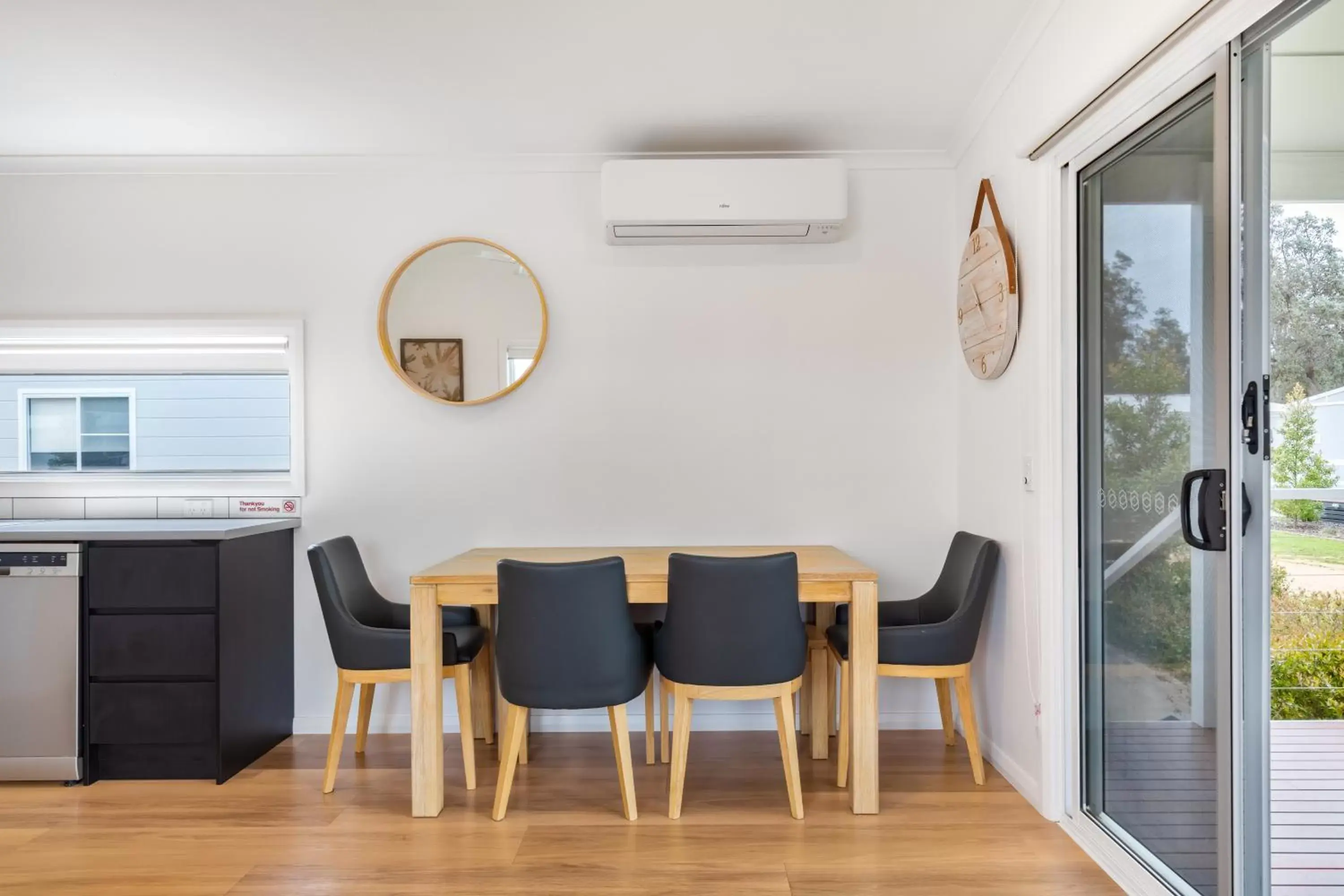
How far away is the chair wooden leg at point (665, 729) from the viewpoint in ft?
8.87

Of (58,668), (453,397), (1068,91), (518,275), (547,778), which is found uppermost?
(1068,91)

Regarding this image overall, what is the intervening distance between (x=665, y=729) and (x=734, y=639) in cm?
66

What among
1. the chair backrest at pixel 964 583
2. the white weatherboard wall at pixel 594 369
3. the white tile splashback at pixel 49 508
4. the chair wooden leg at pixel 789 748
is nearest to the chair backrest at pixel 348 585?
the white weatherboard wall at pixel 594 369

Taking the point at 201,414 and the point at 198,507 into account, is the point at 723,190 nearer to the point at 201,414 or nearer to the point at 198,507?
the point at 201,414

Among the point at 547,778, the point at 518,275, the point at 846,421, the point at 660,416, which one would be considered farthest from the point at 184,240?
the point at 846,421

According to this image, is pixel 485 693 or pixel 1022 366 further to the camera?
pixel 485 693

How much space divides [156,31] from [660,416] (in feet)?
6.92

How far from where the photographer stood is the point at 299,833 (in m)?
2.50

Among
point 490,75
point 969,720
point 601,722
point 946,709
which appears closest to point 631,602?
point 601,722

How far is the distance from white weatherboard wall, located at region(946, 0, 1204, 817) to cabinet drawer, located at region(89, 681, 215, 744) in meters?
2.77

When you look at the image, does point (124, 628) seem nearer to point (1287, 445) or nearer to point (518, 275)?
point (518, 275)

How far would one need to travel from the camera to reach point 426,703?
263cm

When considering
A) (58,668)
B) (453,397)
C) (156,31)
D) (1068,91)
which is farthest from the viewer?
(453,397)

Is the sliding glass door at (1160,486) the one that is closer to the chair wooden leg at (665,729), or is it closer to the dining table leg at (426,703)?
the chair wooden leg at (665,729)
